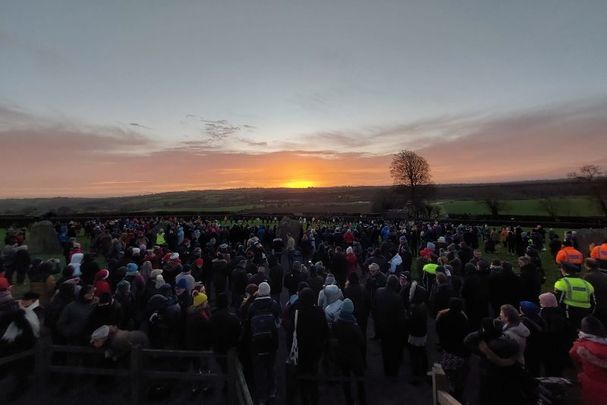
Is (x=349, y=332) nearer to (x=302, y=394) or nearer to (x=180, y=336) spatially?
(x=302, y=394)

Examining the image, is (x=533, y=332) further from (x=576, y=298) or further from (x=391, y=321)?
(x=391, y=321)

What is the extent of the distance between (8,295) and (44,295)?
1.80 metres

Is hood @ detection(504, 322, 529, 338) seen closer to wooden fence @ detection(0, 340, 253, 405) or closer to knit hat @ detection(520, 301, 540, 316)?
knit hat @ detection(520, 301, 540, 316)

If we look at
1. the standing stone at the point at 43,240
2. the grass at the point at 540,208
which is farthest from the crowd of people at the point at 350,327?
the grass at the point at 540,208

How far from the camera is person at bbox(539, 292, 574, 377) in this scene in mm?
5992

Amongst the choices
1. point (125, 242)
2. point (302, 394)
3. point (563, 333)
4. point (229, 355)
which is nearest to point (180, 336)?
point (229, 355)

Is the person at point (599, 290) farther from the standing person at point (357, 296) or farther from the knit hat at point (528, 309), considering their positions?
the standing person at point (357, 296)

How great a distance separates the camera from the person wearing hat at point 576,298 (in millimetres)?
6805

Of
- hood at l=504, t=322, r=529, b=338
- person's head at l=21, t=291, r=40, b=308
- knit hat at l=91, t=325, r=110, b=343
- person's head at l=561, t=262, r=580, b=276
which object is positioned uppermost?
person's head at l=561, t=262, r=580, b=276

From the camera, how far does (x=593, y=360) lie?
4.25 metres

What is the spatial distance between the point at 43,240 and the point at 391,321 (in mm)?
22923

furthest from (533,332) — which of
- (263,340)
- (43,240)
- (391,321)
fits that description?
(43,240)

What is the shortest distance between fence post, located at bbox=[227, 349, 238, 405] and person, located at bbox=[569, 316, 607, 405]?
4.56 m

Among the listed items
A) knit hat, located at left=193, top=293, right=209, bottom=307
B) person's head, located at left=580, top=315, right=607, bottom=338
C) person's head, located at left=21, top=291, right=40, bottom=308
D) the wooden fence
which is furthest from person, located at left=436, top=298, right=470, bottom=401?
person's head, located at left=21, top=291, right=40, bottom=308
